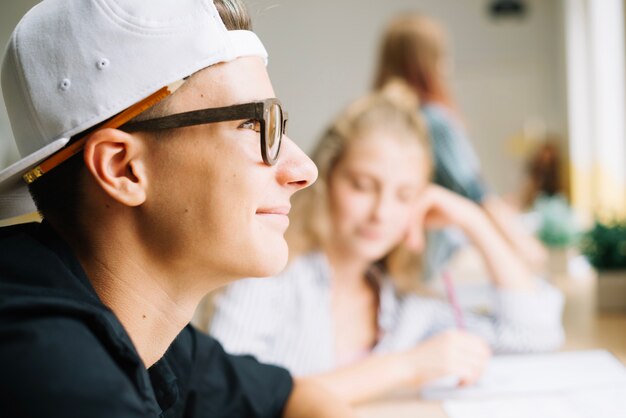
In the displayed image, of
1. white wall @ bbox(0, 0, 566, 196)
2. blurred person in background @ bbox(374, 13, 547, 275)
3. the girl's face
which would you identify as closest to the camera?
the girl's face

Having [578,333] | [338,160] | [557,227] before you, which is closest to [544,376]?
[578,333]

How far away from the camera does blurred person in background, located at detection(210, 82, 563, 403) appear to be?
1361 millimetres

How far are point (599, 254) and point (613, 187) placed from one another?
1.70 metres

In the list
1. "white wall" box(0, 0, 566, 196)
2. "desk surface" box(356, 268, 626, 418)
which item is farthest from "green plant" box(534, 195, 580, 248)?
"white wall" box(0, 0, 566, 196)

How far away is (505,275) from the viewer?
153 cm

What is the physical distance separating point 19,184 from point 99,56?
0.17 metres

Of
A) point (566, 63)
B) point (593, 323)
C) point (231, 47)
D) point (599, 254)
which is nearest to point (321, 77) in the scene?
point (231, 47)

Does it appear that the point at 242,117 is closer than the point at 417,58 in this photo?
Yes

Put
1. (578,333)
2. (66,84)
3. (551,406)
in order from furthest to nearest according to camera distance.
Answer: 1. (578,333)
2. (551,406)
3. (66,84)

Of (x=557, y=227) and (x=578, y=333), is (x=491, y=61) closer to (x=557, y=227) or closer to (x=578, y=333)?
(x=557, y=227)

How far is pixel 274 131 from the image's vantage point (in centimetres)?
68

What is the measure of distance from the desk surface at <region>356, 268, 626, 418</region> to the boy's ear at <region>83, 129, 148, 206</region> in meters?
0.58

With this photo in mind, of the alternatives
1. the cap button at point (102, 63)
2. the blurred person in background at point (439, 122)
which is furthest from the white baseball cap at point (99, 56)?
the blurred person in background at point (439, 122)

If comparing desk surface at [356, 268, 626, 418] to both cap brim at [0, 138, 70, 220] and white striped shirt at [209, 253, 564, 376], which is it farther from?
cap brim at [0, 138, 70, 220]
